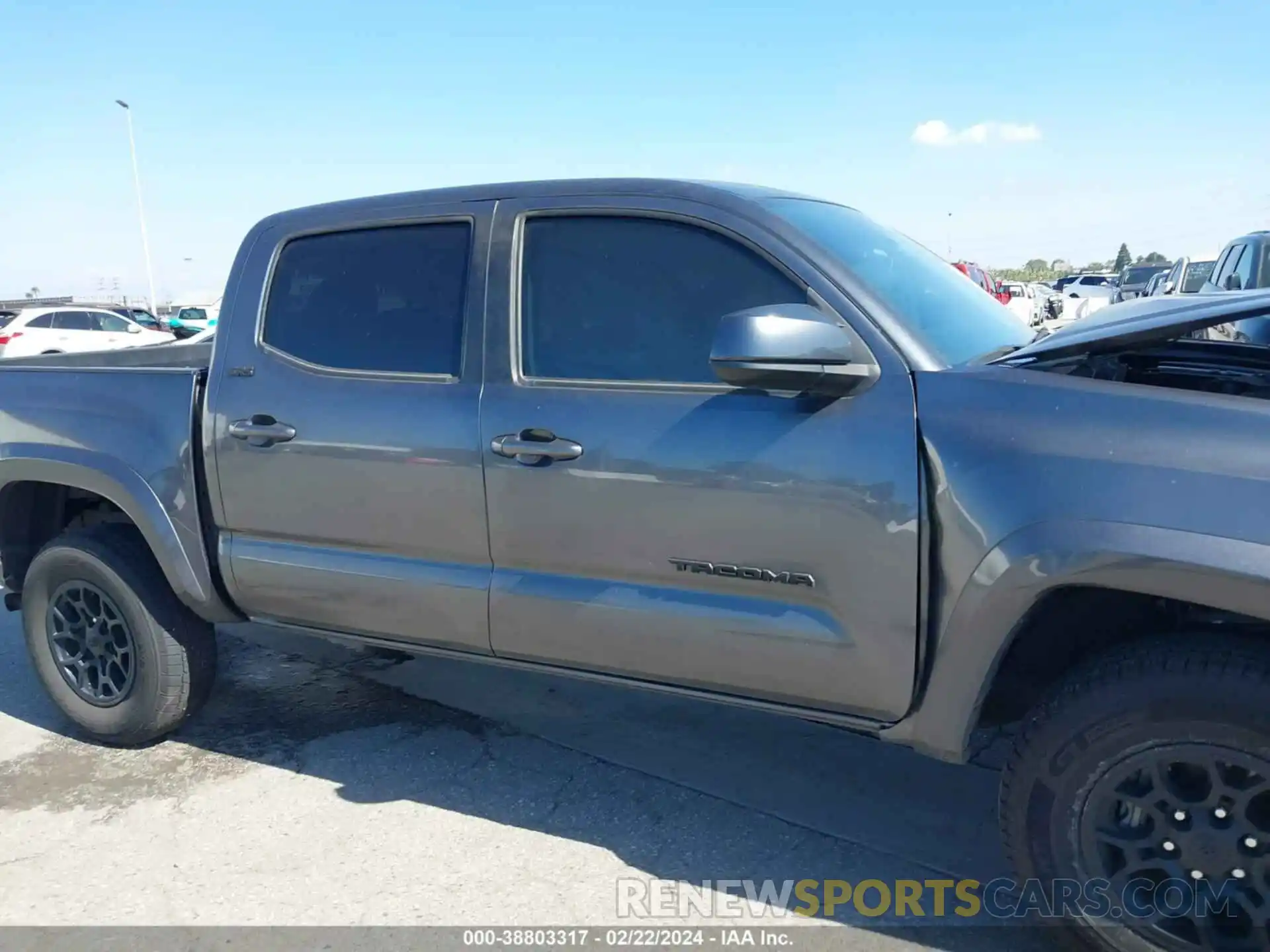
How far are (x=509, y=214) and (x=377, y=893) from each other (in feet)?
6.61

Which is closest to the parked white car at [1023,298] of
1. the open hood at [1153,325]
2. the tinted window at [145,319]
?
the open hood at [1153,325]

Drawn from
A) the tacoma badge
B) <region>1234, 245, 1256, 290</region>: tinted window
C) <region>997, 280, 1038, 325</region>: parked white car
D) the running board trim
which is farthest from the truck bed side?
<region>997, 280, 1038, 325</region>: parked white car

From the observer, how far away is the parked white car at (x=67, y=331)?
2075 centimetres

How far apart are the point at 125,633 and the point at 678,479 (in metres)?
2.37

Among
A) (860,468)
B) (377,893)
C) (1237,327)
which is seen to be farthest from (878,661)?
(1237,327)

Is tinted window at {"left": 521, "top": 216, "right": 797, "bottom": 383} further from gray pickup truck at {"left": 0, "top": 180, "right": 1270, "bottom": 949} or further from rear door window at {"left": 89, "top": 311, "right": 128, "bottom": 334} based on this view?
rear door window at {"left": 89, "top": 311, "right": 128, "bottom": 334}

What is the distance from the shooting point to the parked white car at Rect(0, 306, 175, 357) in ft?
68.1

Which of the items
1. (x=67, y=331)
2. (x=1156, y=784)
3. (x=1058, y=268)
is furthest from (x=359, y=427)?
(x=1058, y=268)

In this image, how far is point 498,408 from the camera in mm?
2832

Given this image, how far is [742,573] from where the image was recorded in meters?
2.51

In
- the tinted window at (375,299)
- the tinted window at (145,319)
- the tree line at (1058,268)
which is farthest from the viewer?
the tree line at (1058,268)

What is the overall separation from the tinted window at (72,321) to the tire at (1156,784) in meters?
24.5

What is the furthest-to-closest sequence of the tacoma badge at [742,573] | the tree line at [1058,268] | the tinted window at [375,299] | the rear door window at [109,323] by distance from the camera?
the tree line at [1058,268] → the rear door window at [109,323] → the tinted window at [375,299] → the tacoma badge at [742,573]

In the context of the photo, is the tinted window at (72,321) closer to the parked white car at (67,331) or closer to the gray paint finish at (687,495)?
the parked white car at (67,331)
